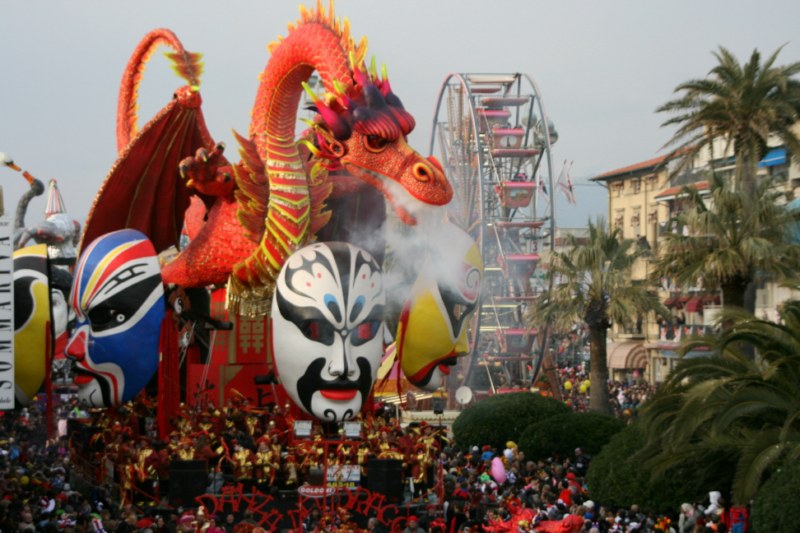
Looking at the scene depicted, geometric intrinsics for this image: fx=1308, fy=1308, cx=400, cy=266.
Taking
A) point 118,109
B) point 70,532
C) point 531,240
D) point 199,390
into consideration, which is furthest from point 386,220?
point 531,240

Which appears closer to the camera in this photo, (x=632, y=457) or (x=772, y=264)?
(x=632, y=457)

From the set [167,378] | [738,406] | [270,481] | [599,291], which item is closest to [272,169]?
[167,378]

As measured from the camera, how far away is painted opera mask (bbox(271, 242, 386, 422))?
64.3 ft

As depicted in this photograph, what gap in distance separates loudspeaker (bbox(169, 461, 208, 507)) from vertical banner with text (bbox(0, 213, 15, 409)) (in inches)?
167

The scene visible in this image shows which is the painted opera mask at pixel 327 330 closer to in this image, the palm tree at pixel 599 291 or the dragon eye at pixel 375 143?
the dragon eye at pixel 375 143

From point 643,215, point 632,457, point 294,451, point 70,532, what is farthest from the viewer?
point 643,215

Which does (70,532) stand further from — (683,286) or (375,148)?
(683,286)

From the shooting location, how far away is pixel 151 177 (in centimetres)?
2403

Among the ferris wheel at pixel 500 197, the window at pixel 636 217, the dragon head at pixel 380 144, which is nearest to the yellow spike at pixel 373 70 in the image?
the dragon head at pixel 380 144

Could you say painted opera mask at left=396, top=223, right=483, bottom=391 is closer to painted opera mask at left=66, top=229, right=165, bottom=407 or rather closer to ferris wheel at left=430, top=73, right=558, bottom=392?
painted opera mask at left=66, top=229, right=165, bottom=407

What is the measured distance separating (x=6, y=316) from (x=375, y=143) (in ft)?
23.2

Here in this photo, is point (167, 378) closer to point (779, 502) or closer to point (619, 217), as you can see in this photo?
point (779, 502)

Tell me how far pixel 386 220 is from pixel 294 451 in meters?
5.24

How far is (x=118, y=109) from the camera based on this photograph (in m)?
26.1
